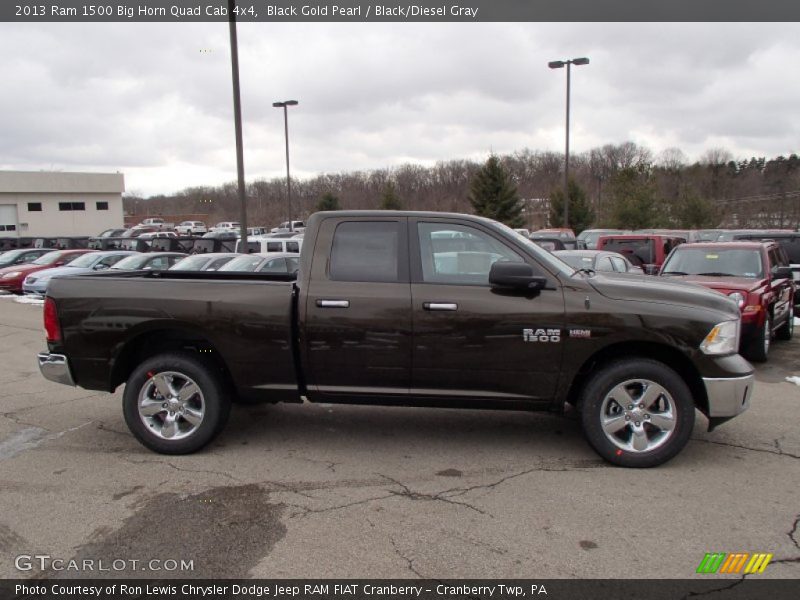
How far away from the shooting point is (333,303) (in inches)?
187

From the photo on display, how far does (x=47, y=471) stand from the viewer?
4.70 meters

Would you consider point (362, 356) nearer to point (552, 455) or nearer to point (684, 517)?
point (552, 455)

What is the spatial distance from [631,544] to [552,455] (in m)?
1.44

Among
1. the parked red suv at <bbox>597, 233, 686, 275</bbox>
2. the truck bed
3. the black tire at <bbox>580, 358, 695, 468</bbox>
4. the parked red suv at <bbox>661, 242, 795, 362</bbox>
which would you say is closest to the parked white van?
the parked red suv at <bbox>597, 233, 686, 275</bbox>

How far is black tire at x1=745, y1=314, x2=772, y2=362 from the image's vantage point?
8.23 m

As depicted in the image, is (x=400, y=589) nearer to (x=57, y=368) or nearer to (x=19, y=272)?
(x=57, y=368)

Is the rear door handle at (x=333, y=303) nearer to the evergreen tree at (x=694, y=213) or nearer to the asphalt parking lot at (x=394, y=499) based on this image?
the asphalt parking lot at (x=394, y=499)

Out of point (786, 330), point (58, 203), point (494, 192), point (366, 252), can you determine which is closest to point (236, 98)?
point (366, 252)

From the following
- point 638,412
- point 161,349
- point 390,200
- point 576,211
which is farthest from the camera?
point 390,200

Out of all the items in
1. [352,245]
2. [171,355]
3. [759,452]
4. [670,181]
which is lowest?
[759,452]

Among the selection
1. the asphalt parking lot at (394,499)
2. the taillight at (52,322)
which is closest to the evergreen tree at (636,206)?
the asphalt parking lot at (394,499)

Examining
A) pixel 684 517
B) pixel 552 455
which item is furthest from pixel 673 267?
pixel 684 517

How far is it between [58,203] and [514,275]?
60.1 metres

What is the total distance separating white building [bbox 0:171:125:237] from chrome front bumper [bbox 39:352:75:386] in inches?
2185
